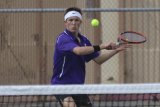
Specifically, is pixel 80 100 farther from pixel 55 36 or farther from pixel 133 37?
pixel 55 36

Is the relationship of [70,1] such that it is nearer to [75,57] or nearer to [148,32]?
[148,32]

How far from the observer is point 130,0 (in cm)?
1030

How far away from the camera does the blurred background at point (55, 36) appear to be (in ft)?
31.8

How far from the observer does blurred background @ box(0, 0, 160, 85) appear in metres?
9.70

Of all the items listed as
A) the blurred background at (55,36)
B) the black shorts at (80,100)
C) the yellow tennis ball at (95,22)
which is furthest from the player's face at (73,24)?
the blurred background at (55,36)

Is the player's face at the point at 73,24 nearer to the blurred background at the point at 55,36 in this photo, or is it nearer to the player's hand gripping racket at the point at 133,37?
the player's hand gripping racket at the point at 133,37

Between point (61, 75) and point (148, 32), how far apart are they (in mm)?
4479

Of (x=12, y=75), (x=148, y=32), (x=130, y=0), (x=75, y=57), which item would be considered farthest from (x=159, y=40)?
(x=75, y=57)

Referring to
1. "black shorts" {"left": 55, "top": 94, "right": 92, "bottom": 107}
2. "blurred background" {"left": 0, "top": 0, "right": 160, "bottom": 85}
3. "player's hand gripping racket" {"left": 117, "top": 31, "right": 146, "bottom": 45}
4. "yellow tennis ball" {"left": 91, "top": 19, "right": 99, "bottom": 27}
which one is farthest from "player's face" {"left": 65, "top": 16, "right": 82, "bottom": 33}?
"blurred background" {"left": 0, "top": 0, "right": 160, "bottom": 85}

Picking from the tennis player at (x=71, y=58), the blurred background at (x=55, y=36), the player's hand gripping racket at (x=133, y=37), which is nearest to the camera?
the tennis player at (x=71, y=58)

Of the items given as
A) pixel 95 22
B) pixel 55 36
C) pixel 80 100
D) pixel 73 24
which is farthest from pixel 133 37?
pixel 55 36

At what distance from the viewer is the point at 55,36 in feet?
32.4

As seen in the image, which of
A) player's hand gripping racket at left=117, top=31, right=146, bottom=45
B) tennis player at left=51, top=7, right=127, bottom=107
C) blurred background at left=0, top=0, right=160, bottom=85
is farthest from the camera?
blurred background at left=0, top=0, right=160, bottom=85

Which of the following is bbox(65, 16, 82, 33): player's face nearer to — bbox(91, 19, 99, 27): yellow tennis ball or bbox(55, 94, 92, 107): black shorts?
bbox(55, 94, 92, 107): black shorts
